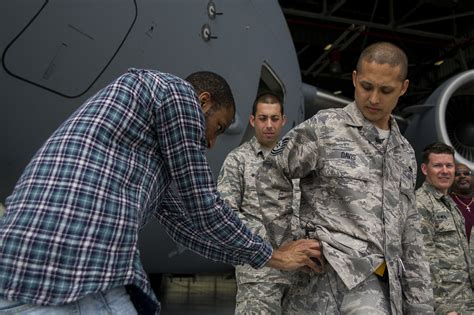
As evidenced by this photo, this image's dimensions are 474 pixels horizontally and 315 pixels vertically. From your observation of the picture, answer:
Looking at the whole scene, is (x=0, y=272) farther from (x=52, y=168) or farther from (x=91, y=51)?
(x=91, y=51)

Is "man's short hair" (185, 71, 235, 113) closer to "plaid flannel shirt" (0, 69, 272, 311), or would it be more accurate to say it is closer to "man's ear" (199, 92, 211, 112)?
"man's ear" (199, 92, 211, 112)

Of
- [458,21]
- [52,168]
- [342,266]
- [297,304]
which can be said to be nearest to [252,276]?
[297,304]

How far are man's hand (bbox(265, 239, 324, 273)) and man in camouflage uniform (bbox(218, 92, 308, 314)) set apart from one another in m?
0.84

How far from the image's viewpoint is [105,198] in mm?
1254

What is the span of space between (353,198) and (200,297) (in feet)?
17.8

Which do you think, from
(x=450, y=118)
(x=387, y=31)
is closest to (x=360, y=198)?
(x=450, y=118)

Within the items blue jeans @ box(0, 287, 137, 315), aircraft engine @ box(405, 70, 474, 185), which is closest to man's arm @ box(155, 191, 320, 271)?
blue jeans @ box(0, 287, 137, 315)

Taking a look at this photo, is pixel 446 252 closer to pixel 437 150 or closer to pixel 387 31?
pixel 437 150

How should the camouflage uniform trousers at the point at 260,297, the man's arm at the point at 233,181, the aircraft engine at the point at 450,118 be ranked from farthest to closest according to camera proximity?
the aircraft engine at the point at 450,118, the man's arm at the point at 233,181, the camouflage uniform trousers at the point at 260,297

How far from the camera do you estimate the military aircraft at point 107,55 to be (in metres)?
2.36

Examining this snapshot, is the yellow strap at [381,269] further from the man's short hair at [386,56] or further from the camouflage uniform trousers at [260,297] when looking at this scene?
the camouflage uniform trousers at [260,297]

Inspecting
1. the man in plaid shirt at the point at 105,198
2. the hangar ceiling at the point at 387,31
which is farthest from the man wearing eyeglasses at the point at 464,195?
the hangar ceiling at the point at 387,31

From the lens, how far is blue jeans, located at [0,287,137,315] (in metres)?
1.16

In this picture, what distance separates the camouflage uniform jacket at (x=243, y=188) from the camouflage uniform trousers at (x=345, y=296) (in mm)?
1071
